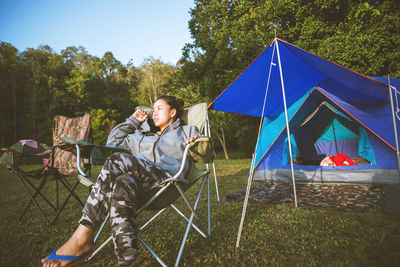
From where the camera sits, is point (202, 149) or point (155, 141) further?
point (155, 141)

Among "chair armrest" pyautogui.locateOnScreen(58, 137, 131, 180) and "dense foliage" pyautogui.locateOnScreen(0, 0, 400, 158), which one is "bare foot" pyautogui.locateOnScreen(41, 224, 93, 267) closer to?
"chair armrest" pyautogui.locateOnScreen(58, 137, 131, 180)

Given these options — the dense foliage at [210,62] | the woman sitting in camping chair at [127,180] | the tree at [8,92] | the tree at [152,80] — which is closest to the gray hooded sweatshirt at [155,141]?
the woman sitting in camping chair at [127,180]

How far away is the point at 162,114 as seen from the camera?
177cm

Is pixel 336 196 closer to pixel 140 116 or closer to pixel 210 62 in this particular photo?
pixel 140 116

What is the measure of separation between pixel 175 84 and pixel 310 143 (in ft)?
29.9

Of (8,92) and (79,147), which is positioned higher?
(8,92)

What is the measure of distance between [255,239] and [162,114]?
1207mm

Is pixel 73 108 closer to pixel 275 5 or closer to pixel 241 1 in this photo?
pixel 241 1

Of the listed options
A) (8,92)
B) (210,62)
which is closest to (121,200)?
(210,62)

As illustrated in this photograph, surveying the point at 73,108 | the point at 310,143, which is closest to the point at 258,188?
the point at 310,143

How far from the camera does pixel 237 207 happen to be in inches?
92.0

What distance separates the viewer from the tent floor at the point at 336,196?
6.99ft

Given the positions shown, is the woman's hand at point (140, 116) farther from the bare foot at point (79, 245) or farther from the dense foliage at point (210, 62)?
the dense foliage at point (210, 62)

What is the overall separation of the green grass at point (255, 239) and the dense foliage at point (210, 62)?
1.33 metres
